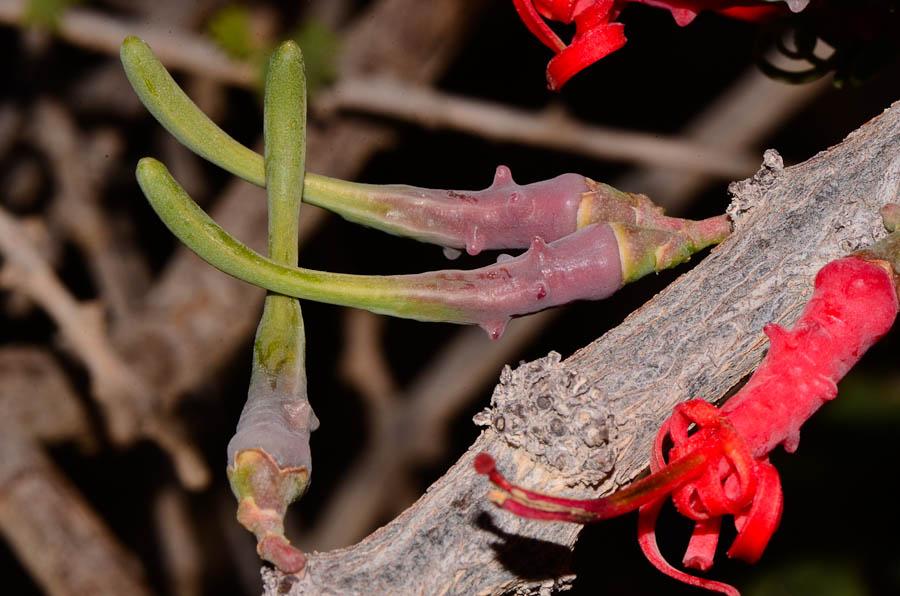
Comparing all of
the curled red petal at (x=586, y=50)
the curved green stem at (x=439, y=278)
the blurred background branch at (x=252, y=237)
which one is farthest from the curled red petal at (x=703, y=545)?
the blurred background branch at (x=252, y=237)

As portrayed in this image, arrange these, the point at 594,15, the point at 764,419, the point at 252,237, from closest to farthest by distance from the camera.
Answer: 1. the point at 764,419
2. the point at 594,15
3. the point at 252,237

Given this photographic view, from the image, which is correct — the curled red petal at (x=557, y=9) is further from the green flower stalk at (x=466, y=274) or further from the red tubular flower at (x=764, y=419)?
the red tubular flower at (x=764, y=419)

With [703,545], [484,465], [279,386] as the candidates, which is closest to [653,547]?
[703,545]

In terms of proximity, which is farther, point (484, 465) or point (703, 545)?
point (703, 545)

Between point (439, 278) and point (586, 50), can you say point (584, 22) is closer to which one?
point (586, 50)

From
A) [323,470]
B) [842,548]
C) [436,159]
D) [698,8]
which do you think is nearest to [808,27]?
[698,8]

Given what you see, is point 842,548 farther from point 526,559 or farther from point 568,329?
point 526,559

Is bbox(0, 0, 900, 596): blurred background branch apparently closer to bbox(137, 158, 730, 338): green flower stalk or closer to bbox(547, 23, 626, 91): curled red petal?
bbox(137, 158, 730, 338): green flower stalk
